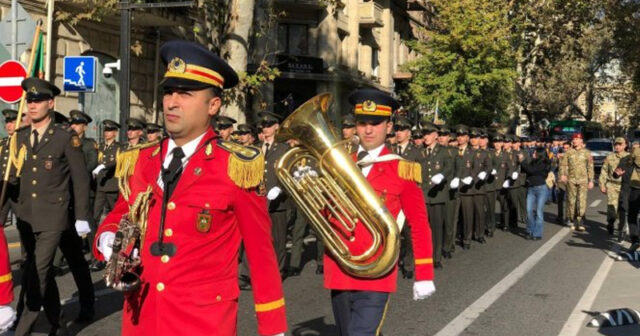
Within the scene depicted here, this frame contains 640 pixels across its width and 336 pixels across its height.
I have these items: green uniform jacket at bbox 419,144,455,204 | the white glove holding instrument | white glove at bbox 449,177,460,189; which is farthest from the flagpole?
white glove at bbox 449,177,460,189

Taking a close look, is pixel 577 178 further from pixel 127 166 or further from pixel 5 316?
pixel 5 316

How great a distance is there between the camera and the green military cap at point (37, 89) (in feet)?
19.7

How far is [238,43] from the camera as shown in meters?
17.2

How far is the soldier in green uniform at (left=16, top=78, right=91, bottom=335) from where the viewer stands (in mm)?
6188

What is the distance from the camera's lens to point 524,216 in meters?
17.1

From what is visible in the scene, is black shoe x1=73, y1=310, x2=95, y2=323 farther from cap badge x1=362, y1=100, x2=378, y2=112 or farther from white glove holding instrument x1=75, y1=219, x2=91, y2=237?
cap badge x1=362, y1=100, x2=378, y2=112

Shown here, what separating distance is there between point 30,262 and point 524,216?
12961 millimetres

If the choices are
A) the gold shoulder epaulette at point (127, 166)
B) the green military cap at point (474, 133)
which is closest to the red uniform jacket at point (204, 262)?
the gold shoulder epaulette at point (127, 166)

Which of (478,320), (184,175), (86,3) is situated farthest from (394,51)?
(184,175)

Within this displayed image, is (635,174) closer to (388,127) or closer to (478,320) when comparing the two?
(478,320)

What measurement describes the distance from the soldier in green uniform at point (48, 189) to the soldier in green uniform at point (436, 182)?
224 inches

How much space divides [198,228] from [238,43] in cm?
1439

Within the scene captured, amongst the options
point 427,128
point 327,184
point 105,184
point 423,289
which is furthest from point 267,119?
point 327,184

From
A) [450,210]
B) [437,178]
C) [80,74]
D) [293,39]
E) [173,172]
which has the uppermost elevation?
[293,39]
